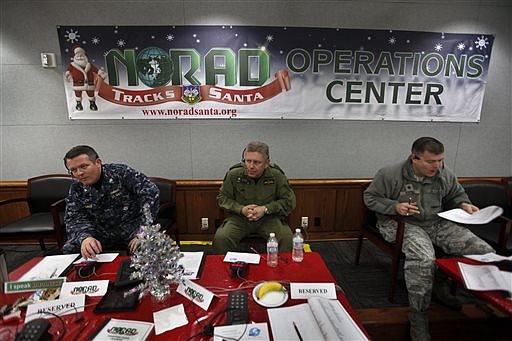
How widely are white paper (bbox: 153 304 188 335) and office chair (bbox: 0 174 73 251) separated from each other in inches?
67.0

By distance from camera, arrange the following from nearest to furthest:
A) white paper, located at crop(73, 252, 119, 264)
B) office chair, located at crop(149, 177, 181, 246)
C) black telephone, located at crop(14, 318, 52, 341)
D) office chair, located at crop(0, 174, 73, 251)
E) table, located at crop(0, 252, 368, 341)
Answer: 1. black telephone, located at crop(14, 318, 52, 341)
2. table, located at crop(0, 252, 368, 341)
3. white paper, located at crop(73, 252, 119, 264)
4. office chair, located at crop(0, 174, 73, 251)
5. office chair, located at crop(149, 177, 181, 246)

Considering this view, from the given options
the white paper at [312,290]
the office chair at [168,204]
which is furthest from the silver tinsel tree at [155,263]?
the office chair at [168,204]

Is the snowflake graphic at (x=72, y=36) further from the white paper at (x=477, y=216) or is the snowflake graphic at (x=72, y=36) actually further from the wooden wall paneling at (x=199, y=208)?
the white paper at (x=477, y=216)

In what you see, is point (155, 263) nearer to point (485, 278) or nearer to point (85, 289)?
point (85, 289)

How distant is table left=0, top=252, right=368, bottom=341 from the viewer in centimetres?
Answer: 97

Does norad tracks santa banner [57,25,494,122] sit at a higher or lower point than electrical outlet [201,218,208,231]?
higher

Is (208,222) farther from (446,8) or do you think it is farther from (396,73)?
(446,8)

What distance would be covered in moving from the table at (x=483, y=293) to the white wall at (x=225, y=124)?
1.65 metres

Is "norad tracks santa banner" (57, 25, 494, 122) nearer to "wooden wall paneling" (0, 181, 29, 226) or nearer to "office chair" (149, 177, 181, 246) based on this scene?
"office chair" (149, 177, 181, 246)

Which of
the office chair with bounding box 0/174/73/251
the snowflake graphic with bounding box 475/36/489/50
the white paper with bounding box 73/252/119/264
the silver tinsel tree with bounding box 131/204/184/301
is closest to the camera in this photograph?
the silver tinsel tree with bounding box 131/204/184/301

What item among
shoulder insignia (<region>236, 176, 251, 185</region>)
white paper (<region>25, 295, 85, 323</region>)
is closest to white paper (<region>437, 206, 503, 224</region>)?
shoulder insignia (<region>236, 176, 251, 185</region>)

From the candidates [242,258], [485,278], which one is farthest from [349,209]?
[242,258]

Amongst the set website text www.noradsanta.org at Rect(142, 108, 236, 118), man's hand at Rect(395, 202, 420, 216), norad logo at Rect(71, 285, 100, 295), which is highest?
website text www.noradsanta.org at Rect(142, 108, 236, 118)

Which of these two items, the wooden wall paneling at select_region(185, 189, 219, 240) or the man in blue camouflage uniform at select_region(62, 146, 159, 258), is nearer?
the man in blue camouflage uniform at select_region(62, 146, 159, 258)
